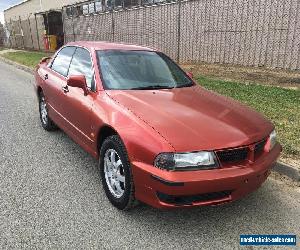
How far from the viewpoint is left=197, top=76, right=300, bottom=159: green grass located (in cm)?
493

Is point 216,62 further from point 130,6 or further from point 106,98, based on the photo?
point 106,98

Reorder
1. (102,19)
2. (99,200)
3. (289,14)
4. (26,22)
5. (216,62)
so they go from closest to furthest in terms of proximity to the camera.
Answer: (99,200) < (289,14) < (216,62) < (102,19) < (26,22)

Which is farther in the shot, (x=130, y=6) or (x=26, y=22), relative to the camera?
(x=26, y=22)

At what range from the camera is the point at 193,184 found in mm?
2814

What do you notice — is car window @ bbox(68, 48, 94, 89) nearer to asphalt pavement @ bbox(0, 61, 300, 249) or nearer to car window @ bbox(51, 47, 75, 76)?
car window @ bbox(51, 47, 75, 76)

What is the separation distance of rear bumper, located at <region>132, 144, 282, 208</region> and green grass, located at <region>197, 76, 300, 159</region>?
167 centimetres

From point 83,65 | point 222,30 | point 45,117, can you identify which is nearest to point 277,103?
point 83,65

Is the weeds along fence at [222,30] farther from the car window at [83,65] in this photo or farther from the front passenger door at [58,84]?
the car window at [83,65]

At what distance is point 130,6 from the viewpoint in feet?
53.5

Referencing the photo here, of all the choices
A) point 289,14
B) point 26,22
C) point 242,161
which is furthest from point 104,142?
point 26,22

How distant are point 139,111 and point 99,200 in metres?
1.04

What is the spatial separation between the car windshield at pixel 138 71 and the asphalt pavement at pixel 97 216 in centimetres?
118

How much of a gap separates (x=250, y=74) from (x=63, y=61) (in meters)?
6.71

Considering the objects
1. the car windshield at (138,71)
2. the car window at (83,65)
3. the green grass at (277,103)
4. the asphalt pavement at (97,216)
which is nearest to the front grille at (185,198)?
the asphalt pavement at (97,216)
